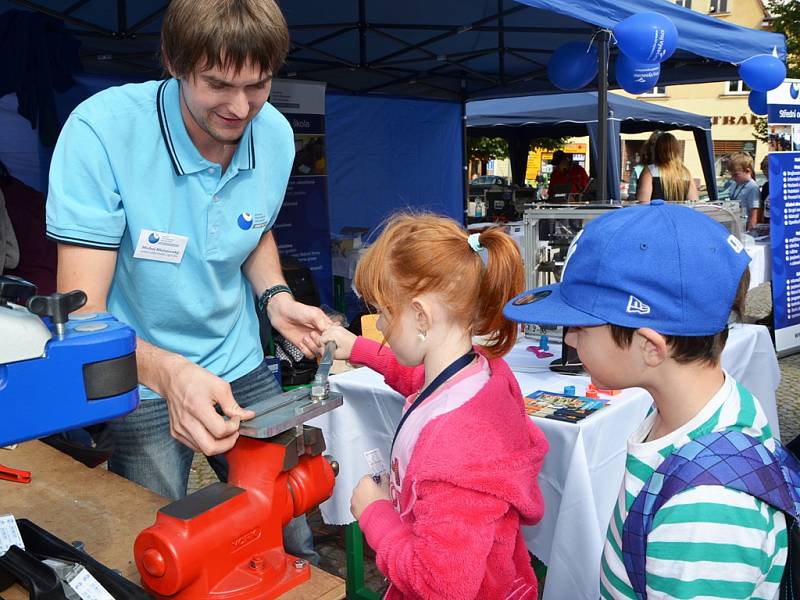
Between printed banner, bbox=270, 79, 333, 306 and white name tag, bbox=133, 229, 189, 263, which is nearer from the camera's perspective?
white name tag, bbox=133, 229, 189, 263

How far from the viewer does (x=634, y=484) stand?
4.03 ft

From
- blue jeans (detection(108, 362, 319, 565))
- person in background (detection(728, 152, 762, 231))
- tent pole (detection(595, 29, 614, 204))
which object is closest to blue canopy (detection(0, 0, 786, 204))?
tent pole (detection(595, 29, 614, 204))

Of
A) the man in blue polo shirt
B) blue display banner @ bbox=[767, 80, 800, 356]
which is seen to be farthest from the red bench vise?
blue display banner @ bbox=[767, 80, 800, 356]

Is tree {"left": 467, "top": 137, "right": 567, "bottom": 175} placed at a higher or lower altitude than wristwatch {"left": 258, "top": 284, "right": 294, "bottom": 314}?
higher

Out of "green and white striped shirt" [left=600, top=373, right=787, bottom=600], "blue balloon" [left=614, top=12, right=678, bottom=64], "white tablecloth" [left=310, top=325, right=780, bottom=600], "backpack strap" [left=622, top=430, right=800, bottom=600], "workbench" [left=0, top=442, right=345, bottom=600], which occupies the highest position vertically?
"blue balloon" [left=614, top=12, right=678, bottom=64]

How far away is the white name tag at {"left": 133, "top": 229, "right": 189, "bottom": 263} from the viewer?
151 centimetres

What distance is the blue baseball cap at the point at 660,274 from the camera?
116 centimetres

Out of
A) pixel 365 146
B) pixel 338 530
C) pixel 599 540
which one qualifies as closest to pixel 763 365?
pixel 599 540

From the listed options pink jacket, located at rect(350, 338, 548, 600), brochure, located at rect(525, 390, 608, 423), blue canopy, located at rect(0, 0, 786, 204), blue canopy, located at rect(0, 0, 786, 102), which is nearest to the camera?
pink jacket, located at rect(350, 338, 548, 600)

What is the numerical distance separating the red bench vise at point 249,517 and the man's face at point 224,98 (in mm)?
633

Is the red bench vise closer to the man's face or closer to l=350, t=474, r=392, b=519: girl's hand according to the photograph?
l=350, t=474, r=392, b=519: girl's hand

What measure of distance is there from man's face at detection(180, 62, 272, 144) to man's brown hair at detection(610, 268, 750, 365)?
88 cm

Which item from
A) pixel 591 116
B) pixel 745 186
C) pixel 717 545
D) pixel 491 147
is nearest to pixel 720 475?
pixel 717 545

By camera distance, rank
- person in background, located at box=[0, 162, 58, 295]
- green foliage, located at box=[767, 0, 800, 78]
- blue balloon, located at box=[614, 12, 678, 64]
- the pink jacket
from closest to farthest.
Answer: the pink jacket < person in background, located at box=[0, 162, 58, 295] < blue balloon, located at box=[614, 12, 678, 64] < green foliage, located at box=[767, 0, 800, 78]
